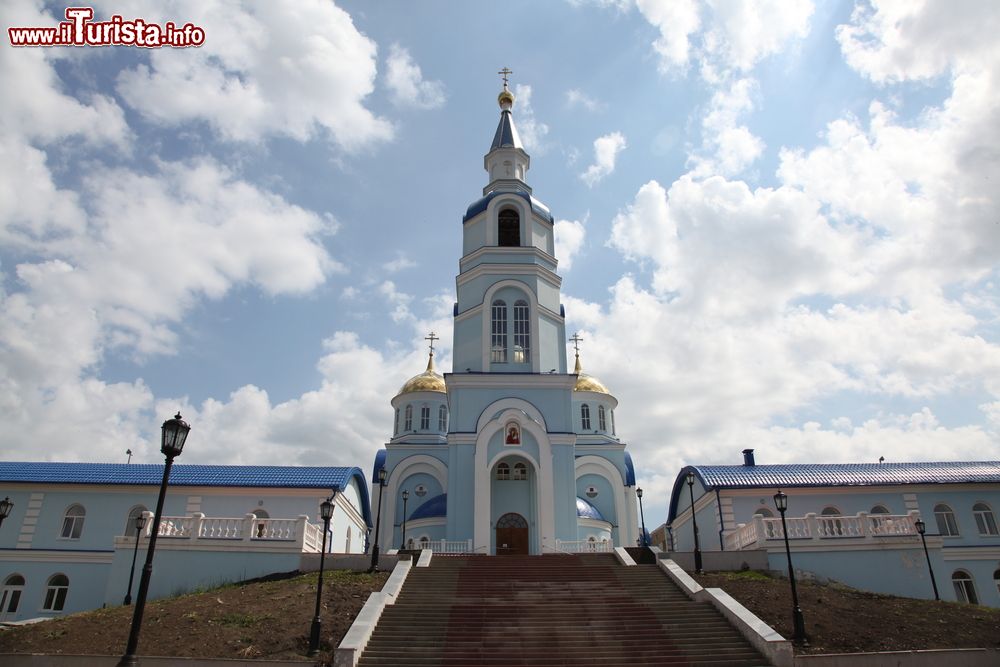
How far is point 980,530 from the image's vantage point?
26.2 metres

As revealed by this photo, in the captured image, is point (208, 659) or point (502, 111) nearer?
point (208, 659)

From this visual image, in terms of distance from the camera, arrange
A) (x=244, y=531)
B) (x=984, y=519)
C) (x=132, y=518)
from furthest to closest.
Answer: (x=984, y=519) → (x=132, y=518) → (x=244, y=531)

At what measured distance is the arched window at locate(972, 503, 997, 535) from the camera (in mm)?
26203

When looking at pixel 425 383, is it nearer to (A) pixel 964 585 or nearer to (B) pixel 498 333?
(B) pixel 498 333

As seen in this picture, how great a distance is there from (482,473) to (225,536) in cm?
852

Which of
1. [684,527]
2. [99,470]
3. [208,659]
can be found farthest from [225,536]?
[684,527]

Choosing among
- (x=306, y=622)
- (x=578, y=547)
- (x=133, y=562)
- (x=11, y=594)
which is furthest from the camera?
(x=11, y=594)

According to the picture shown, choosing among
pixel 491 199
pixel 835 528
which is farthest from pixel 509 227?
pixel 835 528

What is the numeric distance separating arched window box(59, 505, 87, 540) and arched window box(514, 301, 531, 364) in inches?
694

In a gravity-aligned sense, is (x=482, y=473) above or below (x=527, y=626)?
above

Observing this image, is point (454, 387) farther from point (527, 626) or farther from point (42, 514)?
point (42, 514)

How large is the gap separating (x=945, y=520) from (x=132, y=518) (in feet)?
102

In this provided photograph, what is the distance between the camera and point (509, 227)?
29016 millimetres

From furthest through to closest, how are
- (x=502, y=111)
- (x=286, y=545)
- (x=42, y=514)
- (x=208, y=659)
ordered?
(x=502, y=111)
(x=42, y=514)
(x=286, y=545)
(x=208, y=659)
